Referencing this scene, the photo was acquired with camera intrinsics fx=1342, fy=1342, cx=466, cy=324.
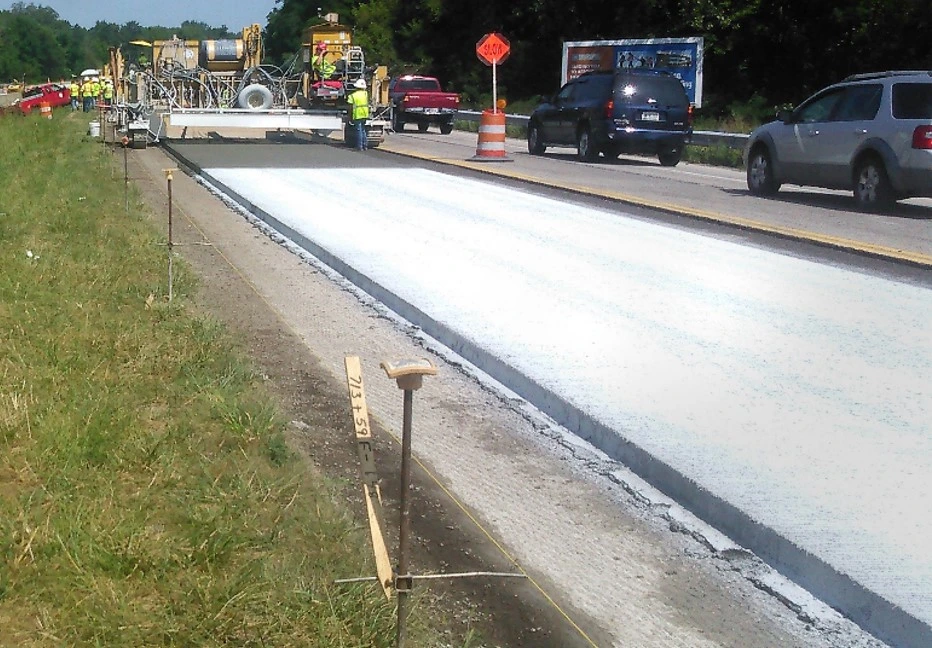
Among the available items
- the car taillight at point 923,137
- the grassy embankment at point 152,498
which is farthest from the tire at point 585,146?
the grassy embankment at point 152,498

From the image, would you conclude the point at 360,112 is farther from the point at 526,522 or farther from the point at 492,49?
the point at 526,522

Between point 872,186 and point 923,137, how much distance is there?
44.7 inches

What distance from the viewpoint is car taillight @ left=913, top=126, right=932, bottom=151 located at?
671 inches

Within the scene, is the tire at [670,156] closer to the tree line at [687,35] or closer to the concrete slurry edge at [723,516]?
the tree line at [687,35]

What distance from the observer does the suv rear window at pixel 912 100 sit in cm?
1745

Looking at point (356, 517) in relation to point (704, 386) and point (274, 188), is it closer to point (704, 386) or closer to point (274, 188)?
point (704, 386)

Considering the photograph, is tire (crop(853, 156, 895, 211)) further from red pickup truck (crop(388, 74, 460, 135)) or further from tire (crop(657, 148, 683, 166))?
red pickup truck (crop(388, 74, 460, 135))

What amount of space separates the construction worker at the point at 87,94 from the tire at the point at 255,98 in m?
26.3

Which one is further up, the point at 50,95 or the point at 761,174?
the point at 50,95

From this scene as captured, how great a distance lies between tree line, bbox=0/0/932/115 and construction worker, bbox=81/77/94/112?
549cm

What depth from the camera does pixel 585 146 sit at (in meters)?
29.2

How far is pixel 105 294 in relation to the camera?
9336 millimetres

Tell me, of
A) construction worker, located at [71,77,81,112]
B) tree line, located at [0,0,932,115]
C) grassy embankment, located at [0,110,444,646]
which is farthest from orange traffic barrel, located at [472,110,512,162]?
construction worker, located at [71,77,81,112]

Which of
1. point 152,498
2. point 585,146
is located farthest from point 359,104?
point 152,498
